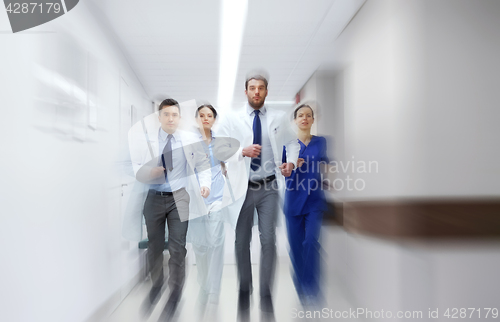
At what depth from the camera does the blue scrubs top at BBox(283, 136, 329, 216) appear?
1.88 metres

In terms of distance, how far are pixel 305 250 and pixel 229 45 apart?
57.4 inches

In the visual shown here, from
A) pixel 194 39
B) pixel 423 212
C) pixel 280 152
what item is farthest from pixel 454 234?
pixel 194 39

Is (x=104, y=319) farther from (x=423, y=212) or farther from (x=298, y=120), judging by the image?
(x=423, y=212)

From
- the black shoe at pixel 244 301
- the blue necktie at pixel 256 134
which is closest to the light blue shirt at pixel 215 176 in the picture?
the blue necktie at pixel 256 134

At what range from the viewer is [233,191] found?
186cm

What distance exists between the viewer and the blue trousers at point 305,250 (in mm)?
1883

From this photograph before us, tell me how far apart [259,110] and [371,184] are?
892 mm

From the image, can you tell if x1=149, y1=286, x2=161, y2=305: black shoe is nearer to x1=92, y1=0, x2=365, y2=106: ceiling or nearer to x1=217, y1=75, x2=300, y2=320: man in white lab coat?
x1=217, y1=75, x2=300, y2=320: man in white lab coat

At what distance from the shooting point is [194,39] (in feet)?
6.34

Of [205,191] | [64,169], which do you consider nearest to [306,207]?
[205,191]

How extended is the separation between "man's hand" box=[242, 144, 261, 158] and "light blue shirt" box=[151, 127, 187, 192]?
406 millimetres

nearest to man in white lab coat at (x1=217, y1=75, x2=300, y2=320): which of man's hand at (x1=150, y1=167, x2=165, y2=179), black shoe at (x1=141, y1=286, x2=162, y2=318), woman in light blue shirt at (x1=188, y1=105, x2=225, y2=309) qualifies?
woman in light blue shirt at (x1=188, y1=105, x2=225, y2=309)

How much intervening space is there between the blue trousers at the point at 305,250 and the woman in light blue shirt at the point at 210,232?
468mm

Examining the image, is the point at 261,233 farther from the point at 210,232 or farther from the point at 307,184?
the point at 307,184
